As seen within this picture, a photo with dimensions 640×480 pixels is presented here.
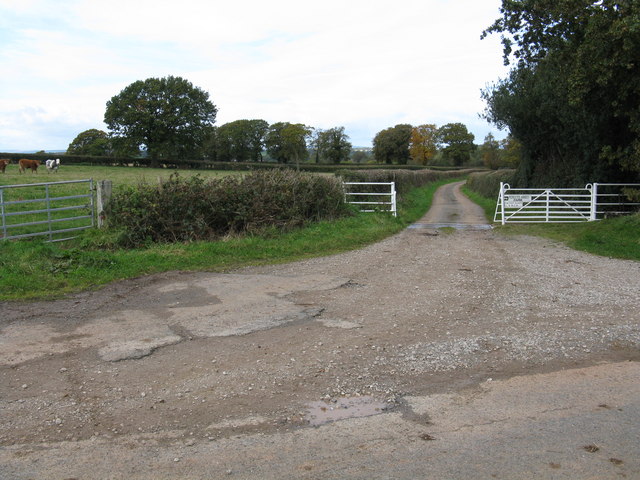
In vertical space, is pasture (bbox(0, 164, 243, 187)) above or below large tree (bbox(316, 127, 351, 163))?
below

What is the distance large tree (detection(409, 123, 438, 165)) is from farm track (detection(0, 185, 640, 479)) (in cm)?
9996

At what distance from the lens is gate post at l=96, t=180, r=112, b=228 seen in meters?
12.7

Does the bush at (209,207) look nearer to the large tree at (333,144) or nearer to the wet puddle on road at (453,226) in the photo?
the wet puddle on road at (453,226)

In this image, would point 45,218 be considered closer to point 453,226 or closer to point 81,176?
point 453,226

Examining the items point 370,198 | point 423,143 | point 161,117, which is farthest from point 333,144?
point 370,198

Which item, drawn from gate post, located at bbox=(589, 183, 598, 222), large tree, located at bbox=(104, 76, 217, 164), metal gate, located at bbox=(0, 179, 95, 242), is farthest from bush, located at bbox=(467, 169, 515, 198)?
large tree, located at bbox=(104, 76, 217, 164)

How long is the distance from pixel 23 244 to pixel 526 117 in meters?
22.0

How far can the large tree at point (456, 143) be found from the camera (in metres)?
108

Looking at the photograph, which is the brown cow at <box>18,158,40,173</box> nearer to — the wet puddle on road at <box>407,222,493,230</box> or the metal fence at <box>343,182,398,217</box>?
the metal fence at <box>343,182,398,217</box>

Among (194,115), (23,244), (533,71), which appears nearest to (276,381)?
(23,244)

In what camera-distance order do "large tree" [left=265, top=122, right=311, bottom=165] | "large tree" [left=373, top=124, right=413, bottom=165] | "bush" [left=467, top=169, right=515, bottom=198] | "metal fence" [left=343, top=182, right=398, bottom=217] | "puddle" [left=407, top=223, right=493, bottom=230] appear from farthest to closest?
"large tree" [left=373, top=124, right=413, bottom=165] → "large tree" [left=265, top=122, right=311, bottom=165] → "bush" [left=467, top=169, right=515, bottom=198] → "metal fence" [left=343, top=182, right=398, bottom=217] → "puddle" [left=407, top=223, right=493, bottom=230]

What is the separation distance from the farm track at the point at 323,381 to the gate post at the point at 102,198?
459cm

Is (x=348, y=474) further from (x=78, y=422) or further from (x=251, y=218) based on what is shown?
(x=251, y=218)

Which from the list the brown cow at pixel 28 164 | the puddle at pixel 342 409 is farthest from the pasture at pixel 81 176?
the puddle at pixel 342 409
